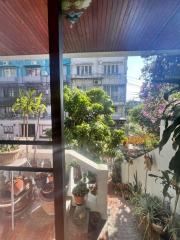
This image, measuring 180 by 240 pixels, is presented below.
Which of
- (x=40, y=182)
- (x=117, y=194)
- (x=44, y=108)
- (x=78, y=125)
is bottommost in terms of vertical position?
(x=117, y=194)

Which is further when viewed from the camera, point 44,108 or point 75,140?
point 75,140

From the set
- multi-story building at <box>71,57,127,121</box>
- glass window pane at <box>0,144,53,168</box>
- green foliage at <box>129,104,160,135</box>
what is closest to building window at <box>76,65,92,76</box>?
multi-story building at <box>71,57,127,121</box>

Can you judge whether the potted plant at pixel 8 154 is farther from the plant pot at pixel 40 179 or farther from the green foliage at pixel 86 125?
the green foliage at pixel 86 125

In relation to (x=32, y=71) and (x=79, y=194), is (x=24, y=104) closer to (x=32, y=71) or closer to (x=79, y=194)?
(x=32, y=71)

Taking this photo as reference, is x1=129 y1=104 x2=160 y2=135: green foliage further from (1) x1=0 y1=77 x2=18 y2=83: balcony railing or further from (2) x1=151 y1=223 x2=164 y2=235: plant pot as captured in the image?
(1) x1=0 y1=77 x2=18 y2=83: balcony railing

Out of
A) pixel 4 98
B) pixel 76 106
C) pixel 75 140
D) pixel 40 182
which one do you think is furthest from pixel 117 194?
pixel 4 98

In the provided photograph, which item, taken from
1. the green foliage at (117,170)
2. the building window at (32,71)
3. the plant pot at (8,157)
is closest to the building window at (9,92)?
the building window at (32,71)

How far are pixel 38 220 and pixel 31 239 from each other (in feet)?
0.57

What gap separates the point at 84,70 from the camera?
447 centimetres

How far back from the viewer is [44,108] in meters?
2.23

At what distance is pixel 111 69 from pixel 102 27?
2.75 meters

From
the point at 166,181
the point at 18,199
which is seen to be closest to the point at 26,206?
the point at 18,199

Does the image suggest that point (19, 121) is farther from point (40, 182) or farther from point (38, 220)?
point (38, 220)

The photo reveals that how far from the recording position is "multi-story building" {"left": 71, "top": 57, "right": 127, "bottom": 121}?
4.34 m
